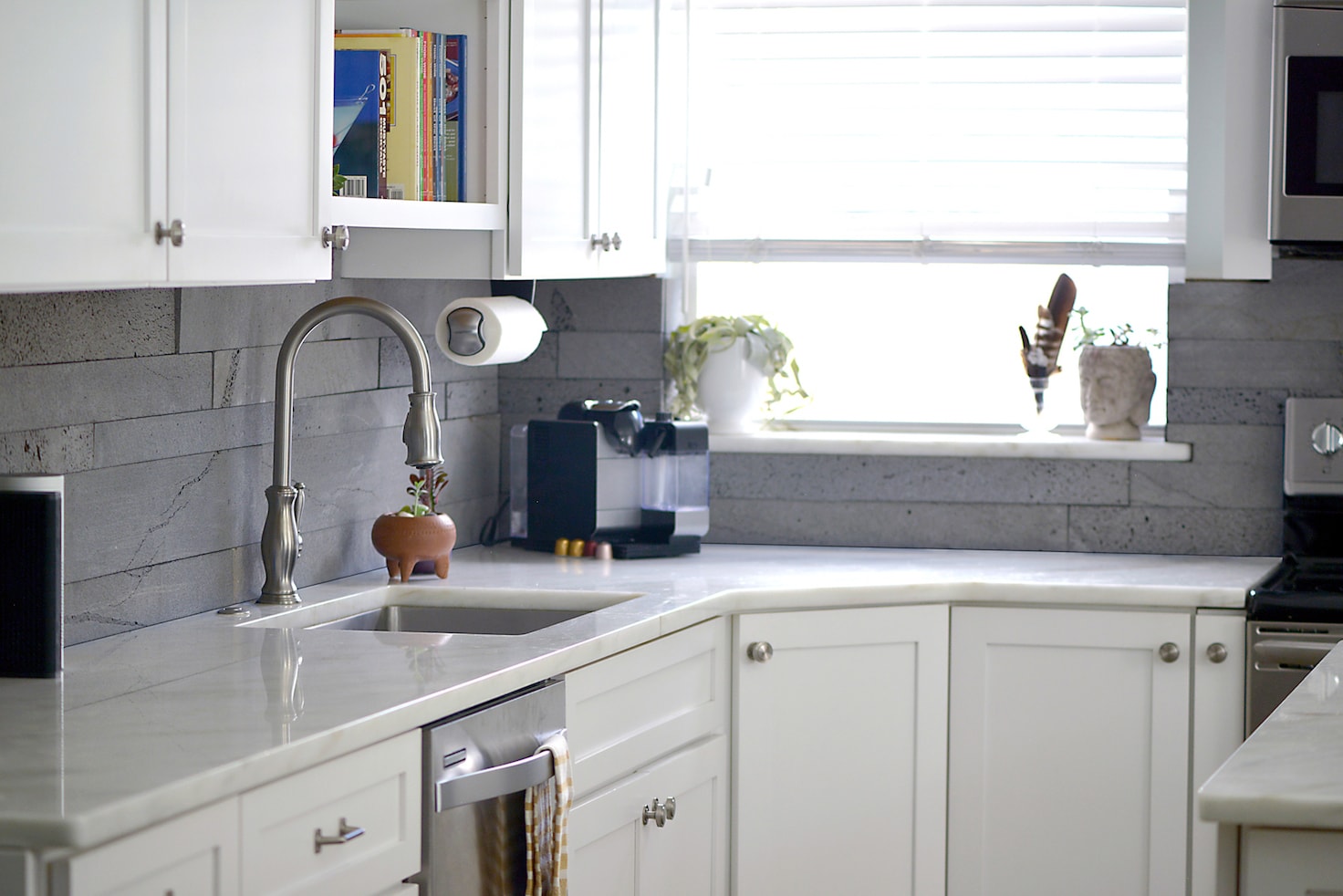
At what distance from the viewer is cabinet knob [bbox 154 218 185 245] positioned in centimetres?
194

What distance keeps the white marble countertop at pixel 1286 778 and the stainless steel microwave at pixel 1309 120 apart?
59.9 inches

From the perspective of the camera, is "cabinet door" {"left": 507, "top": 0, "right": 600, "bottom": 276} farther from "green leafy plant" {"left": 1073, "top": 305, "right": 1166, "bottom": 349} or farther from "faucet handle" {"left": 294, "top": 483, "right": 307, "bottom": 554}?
"green leafy plant" {"left": 1073, "top": 305, "right": 1166, "bottom": 349}

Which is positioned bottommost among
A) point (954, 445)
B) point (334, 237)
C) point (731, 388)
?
point (954, 445)

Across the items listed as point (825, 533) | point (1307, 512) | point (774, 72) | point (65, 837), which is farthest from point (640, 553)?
point (65, 837)

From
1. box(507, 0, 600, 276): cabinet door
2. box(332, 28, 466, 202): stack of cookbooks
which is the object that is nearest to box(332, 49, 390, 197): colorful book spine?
box(332, 28, 466, 202): stack of cookbooks

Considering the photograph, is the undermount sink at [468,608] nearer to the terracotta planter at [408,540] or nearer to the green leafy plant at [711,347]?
the terracotta planter at [408,540]

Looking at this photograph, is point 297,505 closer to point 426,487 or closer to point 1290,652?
point 426,487

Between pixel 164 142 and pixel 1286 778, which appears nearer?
pixel 1286 778

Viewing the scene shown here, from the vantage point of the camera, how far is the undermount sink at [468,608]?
285 centimetres

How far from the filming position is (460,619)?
9.43ft

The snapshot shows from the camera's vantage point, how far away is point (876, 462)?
12.1 feet

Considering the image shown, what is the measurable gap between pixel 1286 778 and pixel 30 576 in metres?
1.46

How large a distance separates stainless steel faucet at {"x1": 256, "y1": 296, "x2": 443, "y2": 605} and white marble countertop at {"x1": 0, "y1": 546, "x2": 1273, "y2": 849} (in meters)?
0.07

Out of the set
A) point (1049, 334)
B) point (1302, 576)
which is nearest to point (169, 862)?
point (1302, 576)
